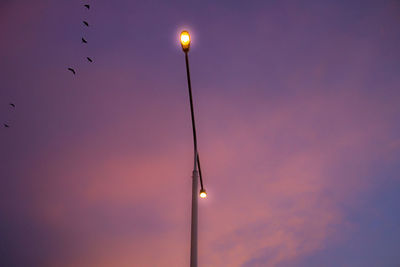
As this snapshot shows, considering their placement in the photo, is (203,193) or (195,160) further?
(203,193)

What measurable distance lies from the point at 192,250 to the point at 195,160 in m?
2.93

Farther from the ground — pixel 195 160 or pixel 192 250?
pixel 195 160

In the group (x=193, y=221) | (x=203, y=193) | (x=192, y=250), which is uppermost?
(x=203, y=193)

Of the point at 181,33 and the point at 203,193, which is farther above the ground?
the point at 181,33

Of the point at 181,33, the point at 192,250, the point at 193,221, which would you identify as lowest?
the point at 192,250

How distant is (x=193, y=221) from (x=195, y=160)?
210 centimetres

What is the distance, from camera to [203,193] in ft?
35.5

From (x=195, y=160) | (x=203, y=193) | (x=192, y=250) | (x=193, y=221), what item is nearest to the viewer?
(x=192, y=250)

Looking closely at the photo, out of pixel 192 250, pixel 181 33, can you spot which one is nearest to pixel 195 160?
pixel 192 250

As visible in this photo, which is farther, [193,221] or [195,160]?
[195,160]

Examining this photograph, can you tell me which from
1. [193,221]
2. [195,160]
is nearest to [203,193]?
[195,160]

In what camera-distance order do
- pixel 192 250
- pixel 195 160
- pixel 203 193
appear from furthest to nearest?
pixel 203 193
pixel 195 160
pixel 192 250

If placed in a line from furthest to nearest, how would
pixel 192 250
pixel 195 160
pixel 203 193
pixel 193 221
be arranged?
pixel 203 193
pixel 195 160
pixel 193 221
pixel 192 250

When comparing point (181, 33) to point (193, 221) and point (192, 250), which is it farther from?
point (192, 250)
